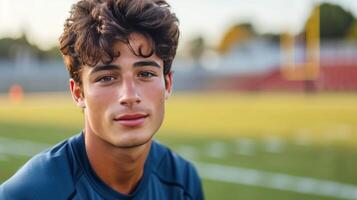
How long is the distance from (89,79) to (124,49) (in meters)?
0.17

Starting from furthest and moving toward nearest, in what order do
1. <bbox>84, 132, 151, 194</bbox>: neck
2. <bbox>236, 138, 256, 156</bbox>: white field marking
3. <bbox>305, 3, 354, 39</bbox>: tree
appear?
<bbox>305, 3, 354, 39</bbox>: tree < <bbox>236, 138, 256, 156</bbox>: white field marking < <bbox>84, 132, 151, 194</bbox>: neck

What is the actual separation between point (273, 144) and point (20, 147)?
4576 millimetres

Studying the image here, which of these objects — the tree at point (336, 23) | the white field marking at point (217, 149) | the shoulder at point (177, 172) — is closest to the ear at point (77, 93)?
the shoulder at point (177, 172)

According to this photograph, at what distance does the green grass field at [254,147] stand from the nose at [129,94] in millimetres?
4491

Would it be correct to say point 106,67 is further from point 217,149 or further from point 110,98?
point 217,149

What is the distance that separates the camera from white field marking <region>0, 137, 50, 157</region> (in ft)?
31.3

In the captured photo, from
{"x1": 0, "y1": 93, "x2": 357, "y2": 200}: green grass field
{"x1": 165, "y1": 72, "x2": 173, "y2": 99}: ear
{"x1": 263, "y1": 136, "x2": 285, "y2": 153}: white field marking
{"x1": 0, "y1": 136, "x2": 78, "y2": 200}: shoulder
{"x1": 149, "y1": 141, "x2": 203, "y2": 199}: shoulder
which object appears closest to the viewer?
{"x1": 0, "y1": 136, "x2": 78, "y2": 200}: shoulder

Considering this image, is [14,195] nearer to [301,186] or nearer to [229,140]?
[301,186]

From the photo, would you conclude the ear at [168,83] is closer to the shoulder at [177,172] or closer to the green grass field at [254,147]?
the shoulder at [177,172]

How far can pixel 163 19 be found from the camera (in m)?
2.13

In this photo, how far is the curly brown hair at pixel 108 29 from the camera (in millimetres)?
2016

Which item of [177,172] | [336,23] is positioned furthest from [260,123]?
[336,23]

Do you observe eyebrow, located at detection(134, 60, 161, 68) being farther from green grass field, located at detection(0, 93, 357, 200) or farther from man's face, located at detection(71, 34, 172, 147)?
green grass field, located at detection(0, 93, 357, 200)

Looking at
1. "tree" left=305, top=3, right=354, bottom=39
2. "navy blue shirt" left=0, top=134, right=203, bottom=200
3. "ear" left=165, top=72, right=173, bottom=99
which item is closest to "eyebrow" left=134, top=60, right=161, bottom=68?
"ear" left=165, top=72, right=173, bottom=99
